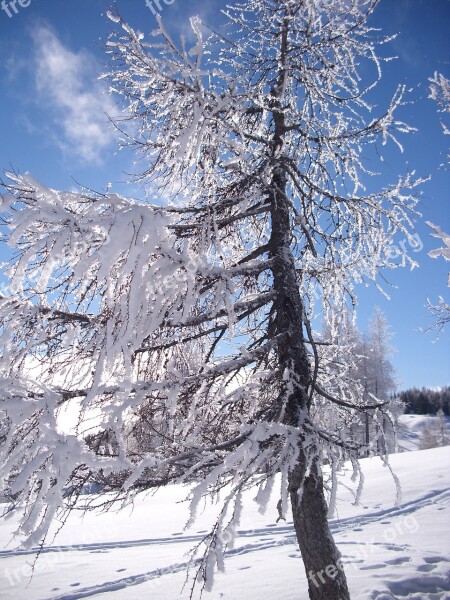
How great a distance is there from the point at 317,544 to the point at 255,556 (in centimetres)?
507

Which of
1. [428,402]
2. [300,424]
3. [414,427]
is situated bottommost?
[300,424]

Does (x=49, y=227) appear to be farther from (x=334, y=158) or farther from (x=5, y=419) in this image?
(x=334, y=158)

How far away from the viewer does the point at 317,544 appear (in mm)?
3172

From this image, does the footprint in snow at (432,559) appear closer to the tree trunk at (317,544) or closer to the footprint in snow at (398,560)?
the footprint in snow at (398,560)

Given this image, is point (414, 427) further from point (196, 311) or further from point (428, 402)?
point (196, 311)

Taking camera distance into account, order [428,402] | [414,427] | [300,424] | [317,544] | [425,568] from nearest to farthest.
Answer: [300,424] → [317,544] → [425,568] → [414,427] → [428,402]

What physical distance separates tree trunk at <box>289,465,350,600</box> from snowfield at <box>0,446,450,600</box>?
8 centimetres

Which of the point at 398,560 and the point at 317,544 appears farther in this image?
the point at 398,560

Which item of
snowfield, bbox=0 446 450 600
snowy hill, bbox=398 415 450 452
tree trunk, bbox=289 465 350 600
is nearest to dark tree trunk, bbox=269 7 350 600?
tree trunk, bbox=289 465 350 600

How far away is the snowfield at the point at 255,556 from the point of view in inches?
213

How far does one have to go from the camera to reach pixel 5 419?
2.66 metres

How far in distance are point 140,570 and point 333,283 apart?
22.1 ft


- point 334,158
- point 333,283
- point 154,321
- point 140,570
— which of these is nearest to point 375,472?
point 140,570

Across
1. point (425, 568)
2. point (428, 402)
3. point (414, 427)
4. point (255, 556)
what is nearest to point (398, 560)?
point (425, 568)
